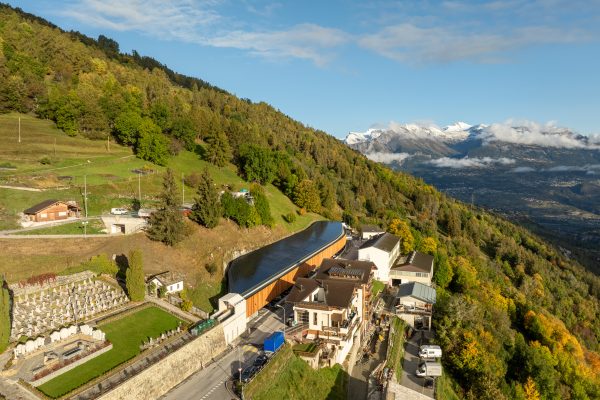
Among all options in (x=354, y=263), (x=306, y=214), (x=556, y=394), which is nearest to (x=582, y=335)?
(x=556, y=394)

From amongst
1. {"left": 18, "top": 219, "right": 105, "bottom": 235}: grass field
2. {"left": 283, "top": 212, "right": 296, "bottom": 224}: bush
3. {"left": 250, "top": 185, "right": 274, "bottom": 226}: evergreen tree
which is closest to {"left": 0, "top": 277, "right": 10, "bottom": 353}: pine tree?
{"left": 18, "top": 219, "right": 105, "bottom": 235}: grass field

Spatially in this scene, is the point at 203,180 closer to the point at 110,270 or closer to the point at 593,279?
the point at 110,270

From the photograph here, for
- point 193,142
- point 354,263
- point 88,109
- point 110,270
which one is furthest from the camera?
point 193,142

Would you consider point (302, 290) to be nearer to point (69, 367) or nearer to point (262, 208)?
point (69, 367)

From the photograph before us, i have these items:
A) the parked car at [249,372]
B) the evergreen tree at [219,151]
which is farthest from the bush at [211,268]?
the evergreen tree at [219,151]

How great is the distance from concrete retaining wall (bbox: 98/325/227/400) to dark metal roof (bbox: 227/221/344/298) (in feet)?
26.1

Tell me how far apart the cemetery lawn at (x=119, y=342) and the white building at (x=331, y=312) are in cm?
1100

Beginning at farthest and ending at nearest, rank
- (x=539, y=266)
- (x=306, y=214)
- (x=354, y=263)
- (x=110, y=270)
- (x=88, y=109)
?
(x=539, y=266), (x=306, y=214), (x=88, y=109), (x=354, y=263), (x=110, y=270)

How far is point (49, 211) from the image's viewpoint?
48.4m

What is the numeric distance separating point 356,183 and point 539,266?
54.9 m

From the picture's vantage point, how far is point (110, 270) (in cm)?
4153

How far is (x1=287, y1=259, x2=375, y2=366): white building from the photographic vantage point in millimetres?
36406

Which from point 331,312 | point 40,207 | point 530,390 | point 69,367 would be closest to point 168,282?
point 69,367

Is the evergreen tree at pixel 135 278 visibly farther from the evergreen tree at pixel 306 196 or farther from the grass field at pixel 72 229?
the evergreen tree at pixel 306 196
